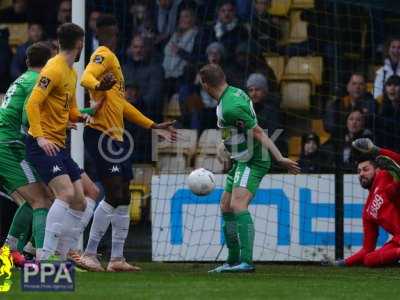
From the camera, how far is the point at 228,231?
1118cm

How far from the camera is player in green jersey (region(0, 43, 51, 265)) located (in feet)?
34.3

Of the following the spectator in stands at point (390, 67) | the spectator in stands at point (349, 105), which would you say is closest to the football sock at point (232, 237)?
the spectator in stands at point (349, 105)

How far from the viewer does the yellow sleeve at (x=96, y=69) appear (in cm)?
1041

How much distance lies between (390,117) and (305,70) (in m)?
1.43

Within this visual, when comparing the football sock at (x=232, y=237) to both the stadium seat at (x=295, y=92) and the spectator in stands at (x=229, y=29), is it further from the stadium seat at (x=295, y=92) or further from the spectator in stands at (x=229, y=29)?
the spectator in stands at (x=229, y=29)

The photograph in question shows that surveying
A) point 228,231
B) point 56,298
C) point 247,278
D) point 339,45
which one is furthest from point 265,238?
point 56,298

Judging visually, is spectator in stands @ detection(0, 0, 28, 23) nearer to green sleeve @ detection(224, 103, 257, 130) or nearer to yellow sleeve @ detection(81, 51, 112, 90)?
yellow sleeve @ detection(81, 51, 112, 90)

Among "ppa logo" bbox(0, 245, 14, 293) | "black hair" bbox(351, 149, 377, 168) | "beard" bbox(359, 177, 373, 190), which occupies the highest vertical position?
"black hair" bbox(351, 149, 377, 168)

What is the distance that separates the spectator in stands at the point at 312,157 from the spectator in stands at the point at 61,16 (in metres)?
3.64

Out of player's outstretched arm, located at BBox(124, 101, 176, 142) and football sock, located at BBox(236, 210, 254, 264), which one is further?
player's outstretched arm, located at BBox(124, 101, 176, 142)

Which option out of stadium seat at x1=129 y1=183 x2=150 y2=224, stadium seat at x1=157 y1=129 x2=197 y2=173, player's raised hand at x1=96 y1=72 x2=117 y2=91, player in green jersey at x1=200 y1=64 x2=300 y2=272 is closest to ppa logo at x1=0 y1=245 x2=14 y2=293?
player's raised hand at x1=96 y1=72 x2=117 y2=91

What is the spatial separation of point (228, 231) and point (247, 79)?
3972mm

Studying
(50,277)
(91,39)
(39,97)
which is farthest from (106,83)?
(91,39)

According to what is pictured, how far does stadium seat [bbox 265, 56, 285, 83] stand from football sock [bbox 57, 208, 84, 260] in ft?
17.6
